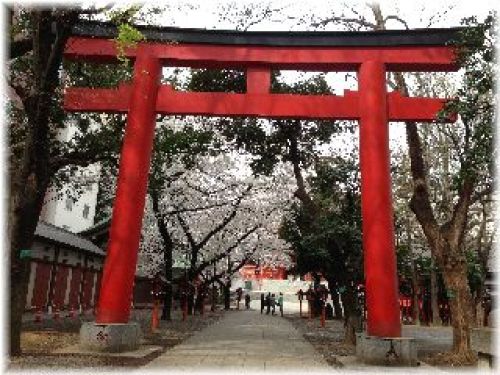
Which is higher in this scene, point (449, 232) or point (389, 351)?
point (449, 232)

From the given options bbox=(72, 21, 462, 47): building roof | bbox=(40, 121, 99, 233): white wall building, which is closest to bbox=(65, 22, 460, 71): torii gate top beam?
bbox=(72, 21, 462, 47): building roof

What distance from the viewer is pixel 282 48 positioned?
37.4 feet

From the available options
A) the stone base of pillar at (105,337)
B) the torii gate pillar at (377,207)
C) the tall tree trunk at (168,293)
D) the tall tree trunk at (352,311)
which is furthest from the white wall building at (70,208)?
the torii gate pillar at (377,207)

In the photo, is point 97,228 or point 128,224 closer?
Answer: point 128,224

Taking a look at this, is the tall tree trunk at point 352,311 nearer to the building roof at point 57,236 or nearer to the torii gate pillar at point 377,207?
the torii gate pillar at point 377,207

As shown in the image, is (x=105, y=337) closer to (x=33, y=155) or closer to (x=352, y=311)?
(x=33, y=155)

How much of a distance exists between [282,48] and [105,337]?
7.19 m

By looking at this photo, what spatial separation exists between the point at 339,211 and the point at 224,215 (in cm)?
1074

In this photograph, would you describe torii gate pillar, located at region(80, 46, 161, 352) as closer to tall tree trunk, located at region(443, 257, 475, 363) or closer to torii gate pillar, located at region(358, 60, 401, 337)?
torii gate pillar, located at region(358, 60, 401, 337)

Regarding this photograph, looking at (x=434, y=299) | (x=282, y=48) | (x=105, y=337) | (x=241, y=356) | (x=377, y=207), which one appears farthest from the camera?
(x=434, y=299)

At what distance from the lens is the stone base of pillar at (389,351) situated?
9.52 m

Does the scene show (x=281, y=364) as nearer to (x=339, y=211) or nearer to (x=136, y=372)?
(x=136, y=372)

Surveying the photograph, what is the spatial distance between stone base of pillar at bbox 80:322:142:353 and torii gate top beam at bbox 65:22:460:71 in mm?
5853

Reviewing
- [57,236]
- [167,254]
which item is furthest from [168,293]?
A: [57,236]
